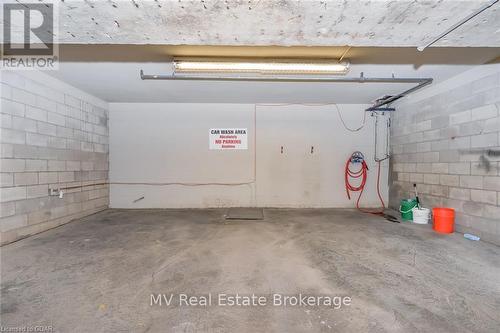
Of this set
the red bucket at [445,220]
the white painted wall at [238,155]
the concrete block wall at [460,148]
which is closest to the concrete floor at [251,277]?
the red bucket at [445,220]

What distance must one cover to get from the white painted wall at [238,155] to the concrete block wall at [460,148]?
39.8 inches

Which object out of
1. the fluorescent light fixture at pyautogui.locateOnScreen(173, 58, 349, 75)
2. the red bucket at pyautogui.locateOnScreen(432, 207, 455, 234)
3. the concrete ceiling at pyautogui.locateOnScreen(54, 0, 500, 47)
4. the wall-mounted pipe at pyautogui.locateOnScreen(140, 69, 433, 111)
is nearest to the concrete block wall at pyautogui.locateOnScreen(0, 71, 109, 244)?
the wall-mounted pipe at pyautogui.locateOnScreen(140, 69, 433, 111)

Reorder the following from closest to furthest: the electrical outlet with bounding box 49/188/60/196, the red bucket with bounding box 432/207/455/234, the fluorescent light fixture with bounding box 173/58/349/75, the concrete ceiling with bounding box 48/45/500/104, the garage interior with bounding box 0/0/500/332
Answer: the garage interior with bounding box 0/0/500/332 → the concrete ceiling with bounding box 48/45/500/104 → the fluorescent light fixture with bounding box 173/58/349/75 → the red bucket with bounding box 432/207/455/234 → the electrical outlet with bounding box 49/188/60/196

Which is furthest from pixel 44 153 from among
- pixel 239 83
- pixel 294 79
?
pixel 294 79

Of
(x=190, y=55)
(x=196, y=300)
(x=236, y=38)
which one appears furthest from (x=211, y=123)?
(x=196, y=300)

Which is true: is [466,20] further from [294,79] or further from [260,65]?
[294,79]

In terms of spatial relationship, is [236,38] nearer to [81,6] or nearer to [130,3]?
[130,3]

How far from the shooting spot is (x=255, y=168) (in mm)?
5211

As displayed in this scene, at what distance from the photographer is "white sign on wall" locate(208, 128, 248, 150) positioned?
204 inches

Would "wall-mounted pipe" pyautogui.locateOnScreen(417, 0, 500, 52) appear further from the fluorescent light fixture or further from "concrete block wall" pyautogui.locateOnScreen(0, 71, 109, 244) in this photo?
"concrete block wall" pyautogui.locateOnScreen(0, 71, 109, 244)

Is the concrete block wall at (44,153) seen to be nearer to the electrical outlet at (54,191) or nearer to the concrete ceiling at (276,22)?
the electrical outlet at (54,191)

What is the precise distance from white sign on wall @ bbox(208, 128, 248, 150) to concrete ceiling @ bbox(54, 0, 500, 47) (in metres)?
3.24

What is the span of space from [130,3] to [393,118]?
5550 mm

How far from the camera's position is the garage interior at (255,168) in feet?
5.21
